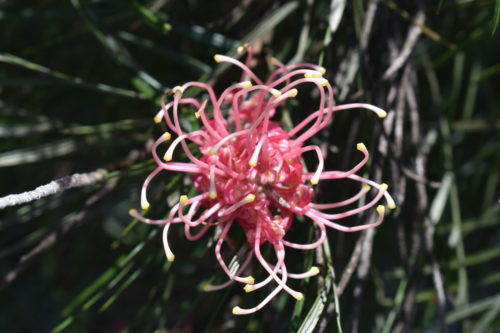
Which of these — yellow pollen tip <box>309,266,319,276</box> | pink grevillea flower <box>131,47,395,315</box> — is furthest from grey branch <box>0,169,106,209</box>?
yellow pollen tip <box>309,266,319,276</box>

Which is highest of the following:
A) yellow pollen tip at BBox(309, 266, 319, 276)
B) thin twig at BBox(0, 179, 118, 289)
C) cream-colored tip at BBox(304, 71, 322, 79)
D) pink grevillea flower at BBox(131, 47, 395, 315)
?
thin twig at BBox(0, 179, 118, 289)

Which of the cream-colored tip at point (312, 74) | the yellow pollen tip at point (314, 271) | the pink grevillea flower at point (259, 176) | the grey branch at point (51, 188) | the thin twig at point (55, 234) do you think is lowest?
the yellow pollen tip at point (314, 271)

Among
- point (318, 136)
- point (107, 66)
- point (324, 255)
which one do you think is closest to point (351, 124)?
point (318, 136)

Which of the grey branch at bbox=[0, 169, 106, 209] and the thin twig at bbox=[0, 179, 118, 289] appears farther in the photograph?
the thin twig at bbox=[0, 179, 118, 289]

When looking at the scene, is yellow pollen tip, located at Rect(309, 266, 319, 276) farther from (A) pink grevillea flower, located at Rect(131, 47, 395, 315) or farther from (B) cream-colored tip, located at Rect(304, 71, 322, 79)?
(B) cream-colored tip, located at Rect(304, 71, 322, 79)

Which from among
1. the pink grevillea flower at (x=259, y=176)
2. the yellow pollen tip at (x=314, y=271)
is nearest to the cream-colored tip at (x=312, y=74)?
the pink grevillea flower at (x=259, y=176)

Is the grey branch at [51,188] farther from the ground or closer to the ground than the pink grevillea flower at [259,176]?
farther from the ground

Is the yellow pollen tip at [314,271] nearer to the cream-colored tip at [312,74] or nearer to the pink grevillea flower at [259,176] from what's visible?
the pink grevillea flower at [259,176]

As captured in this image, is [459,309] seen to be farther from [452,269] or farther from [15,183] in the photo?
[15,183]

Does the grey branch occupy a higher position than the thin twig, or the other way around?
the grey branch
